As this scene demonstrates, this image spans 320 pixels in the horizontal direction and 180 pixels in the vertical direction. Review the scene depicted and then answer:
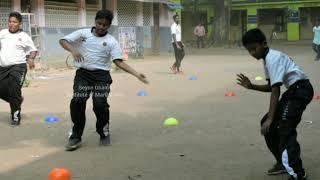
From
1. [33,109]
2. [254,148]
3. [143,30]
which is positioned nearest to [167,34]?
[143,30]

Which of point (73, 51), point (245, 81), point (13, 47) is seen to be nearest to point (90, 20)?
point (13, 47)

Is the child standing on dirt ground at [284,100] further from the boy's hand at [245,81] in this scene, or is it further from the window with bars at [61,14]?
the window with bars at [61,14]

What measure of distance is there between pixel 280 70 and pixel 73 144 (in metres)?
2.86

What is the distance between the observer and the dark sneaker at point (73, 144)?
6.59 meters

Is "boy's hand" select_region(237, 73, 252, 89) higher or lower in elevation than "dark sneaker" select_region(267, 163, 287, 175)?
higher

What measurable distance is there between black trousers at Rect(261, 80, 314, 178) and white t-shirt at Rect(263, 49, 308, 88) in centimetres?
6

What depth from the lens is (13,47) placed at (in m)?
8.20

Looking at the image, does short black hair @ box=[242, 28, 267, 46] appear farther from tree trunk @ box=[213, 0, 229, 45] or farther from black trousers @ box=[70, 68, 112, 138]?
tree trunk @ box=[213, 0, 229, 45]

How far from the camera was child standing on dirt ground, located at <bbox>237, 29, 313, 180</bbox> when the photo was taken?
4.83 metres

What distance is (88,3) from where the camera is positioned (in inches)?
944

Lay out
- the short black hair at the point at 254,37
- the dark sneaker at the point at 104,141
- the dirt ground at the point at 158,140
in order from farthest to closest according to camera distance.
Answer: the dark sneaker at the point at 104,141 → the dirt ground at the point at 158,140 → the short black hair at the point at 254,37

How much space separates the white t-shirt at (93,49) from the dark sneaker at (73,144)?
0.88 m

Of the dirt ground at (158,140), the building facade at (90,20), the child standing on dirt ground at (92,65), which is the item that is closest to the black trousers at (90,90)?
the child standing on dirt ground at (92,65)

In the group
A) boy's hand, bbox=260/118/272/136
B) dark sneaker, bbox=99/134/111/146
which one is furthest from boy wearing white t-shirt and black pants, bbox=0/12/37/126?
boy's hand, bbox=260/118/272/136
